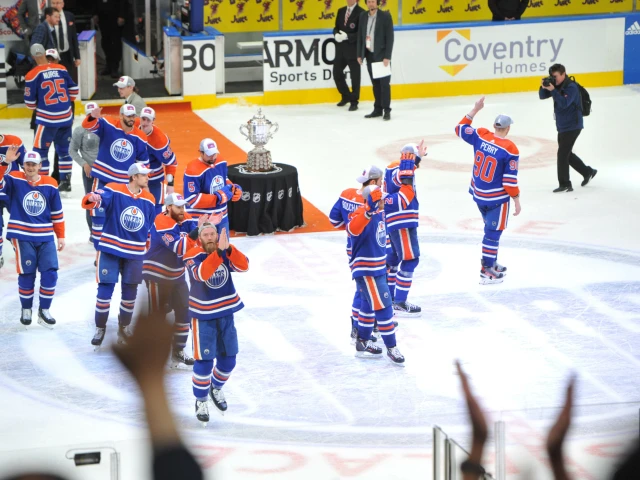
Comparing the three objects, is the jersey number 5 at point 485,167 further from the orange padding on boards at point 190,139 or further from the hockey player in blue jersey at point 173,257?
the hockey player in blue jersey at point 173,257

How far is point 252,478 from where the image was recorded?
12.0ft

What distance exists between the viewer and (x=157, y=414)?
6.57 feet

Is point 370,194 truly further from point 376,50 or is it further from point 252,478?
point 376,50

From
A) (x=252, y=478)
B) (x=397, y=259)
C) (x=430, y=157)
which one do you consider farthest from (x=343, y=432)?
(x=430, y=157)

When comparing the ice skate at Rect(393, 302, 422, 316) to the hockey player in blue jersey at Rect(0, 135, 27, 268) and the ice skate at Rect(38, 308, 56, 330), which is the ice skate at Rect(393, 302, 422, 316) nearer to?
the ice skate at Rect(38, 308, 56, 330)

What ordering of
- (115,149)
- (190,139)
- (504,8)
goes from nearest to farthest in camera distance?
(115,149), (190,139), (504,8)

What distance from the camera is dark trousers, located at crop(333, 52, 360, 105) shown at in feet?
60.6

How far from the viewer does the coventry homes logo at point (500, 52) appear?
779 inches

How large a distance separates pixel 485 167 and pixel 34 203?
4.10m

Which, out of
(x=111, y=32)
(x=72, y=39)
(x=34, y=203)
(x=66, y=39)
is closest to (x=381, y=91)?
(x=72, y=39)

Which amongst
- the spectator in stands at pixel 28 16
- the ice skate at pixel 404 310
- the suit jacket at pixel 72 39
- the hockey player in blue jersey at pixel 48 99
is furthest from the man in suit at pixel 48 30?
the ice skate at pixel 404 310

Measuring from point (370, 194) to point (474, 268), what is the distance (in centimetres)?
326

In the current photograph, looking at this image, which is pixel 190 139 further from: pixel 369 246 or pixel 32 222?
pixel 369 246

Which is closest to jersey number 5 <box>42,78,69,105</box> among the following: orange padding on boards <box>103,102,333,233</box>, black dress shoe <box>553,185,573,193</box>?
orange padding on boards <box>103,102,333,233</box>
